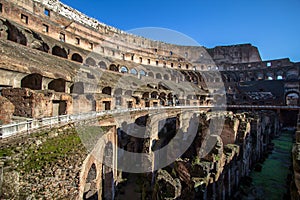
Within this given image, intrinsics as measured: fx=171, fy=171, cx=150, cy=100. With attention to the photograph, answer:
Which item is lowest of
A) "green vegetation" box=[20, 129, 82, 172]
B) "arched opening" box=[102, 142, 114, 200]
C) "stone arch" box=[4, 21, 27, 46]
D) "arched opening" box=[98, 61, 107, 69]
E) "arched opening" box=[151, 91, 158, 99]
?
"arched opening" box=[102, 142, 114, 200]

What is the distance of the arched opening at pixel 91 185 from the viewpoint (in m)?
6.91

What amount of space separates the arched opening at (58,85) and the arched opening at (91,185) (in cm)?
877

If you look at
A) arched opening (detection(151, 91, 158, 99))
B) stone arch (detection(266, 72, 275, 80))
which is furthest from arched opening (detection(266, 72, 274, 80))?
arched opening (detection(151, 91, 158, 99))

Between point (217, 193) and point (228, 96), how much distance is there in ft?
114

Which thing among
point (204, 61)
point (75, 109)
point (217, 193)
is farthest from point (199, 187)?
point (204, 61)

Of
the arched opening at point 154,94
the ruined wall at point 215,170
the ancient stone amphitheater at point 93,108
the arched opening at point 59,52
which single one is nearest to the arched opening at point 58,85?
the ancient stone amphitheater at point 93,108

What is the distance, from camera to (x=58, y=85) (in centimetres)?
1362

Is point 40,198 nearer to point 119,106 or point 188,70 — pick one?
point 119,106

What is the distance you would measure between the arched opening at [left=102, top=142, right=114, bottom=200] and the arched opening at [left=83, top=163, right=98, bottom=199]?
3.72 ft

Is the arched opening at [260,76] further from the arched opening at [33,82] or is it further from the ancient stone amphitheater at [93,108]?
the arched opening at [33,82]

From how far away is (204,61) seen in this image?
53312 mm

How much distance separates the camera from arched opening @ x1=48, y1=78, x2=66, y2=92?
13.5m

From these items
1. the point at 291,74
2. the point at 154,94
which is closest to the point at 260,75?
the point at 291,74

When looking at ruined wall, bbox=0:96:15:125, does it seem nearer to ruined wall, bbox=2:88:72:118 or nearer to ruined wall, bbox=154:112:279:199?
ruined wall, bbox=2:88:72:118
